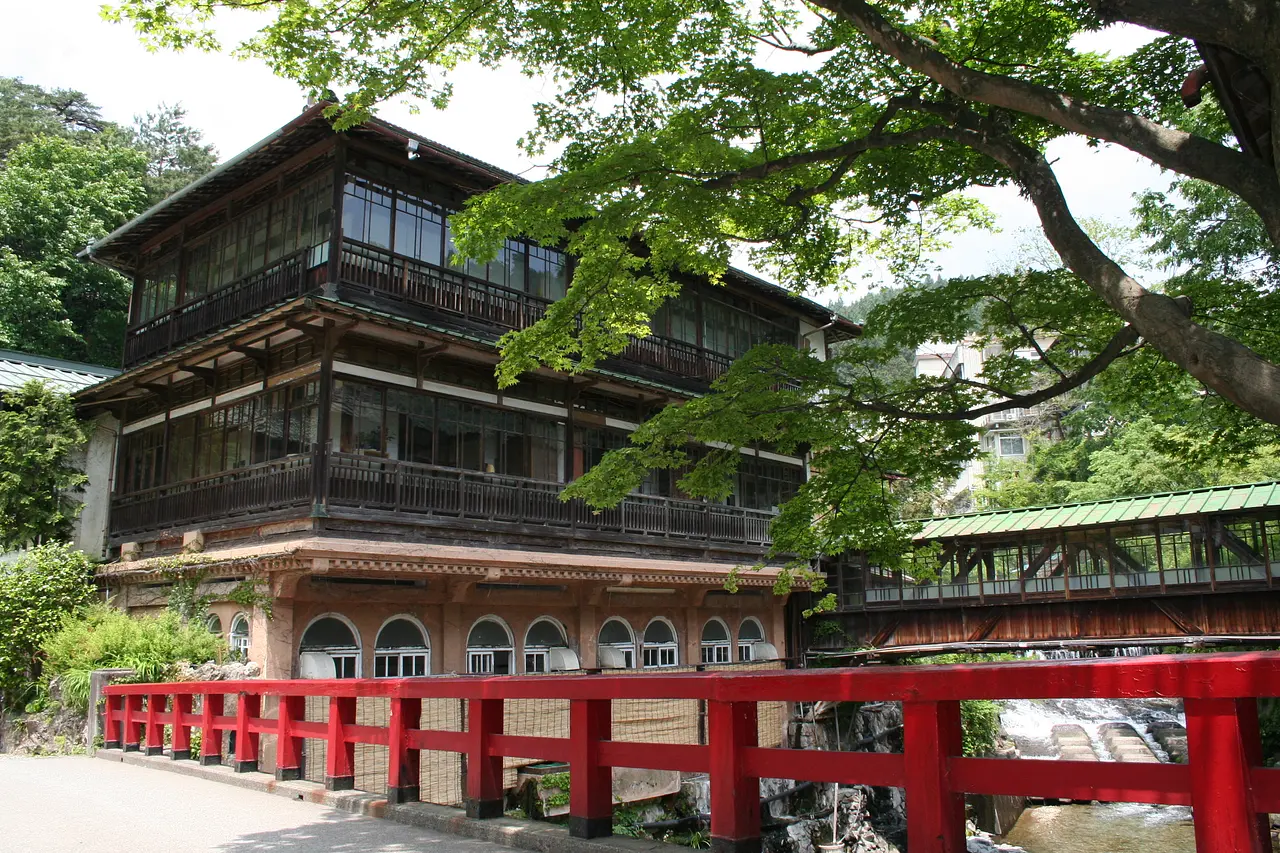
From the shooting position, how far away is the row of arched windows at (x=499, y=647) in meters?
16.3

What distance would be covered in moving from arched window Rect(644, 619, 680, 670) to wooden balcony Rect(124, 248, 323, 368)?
1018 centimetres

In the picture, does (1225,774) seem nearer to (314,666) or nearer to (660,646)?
(314,666)

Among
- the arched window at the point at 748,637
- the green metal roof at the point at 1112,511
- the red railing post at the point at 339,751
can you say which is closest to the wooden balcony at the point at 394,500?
the arched window at the point at 748,637

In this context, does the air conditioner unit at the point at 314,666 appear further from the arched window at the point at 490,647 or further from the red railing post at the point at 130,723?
the red railing post at the point at 130,723

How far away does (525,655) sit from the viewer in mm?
19000

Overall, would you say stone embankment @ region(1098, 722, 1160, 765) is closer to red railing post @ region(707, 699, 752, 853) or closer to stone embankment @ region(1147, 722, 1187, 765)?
stone embankment @ region(1147, 722, 1187, 765)

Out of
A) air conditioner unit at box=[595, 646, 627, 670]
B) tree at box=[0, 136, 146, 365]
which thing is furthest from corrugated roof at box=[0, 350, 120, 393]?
air conditioner unit at box=[595, 646, 627, 670]

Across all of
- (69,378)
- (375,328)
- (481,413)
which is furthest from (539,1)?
(69,378)

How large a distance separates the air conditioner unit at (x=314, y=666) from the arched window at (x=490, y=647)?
2.83m

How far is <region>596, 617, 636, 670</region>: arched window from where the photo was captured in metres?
20.8

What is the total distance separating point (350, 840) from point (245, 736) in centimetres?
369

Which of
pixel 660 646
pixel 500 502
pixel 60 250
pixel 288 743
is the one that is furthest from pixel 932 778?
pixel 60 250

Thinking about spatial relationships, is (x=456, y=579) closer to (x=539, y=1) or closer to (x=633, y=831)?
(x=633, y=831)

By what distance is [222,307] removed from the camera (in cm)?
1866
